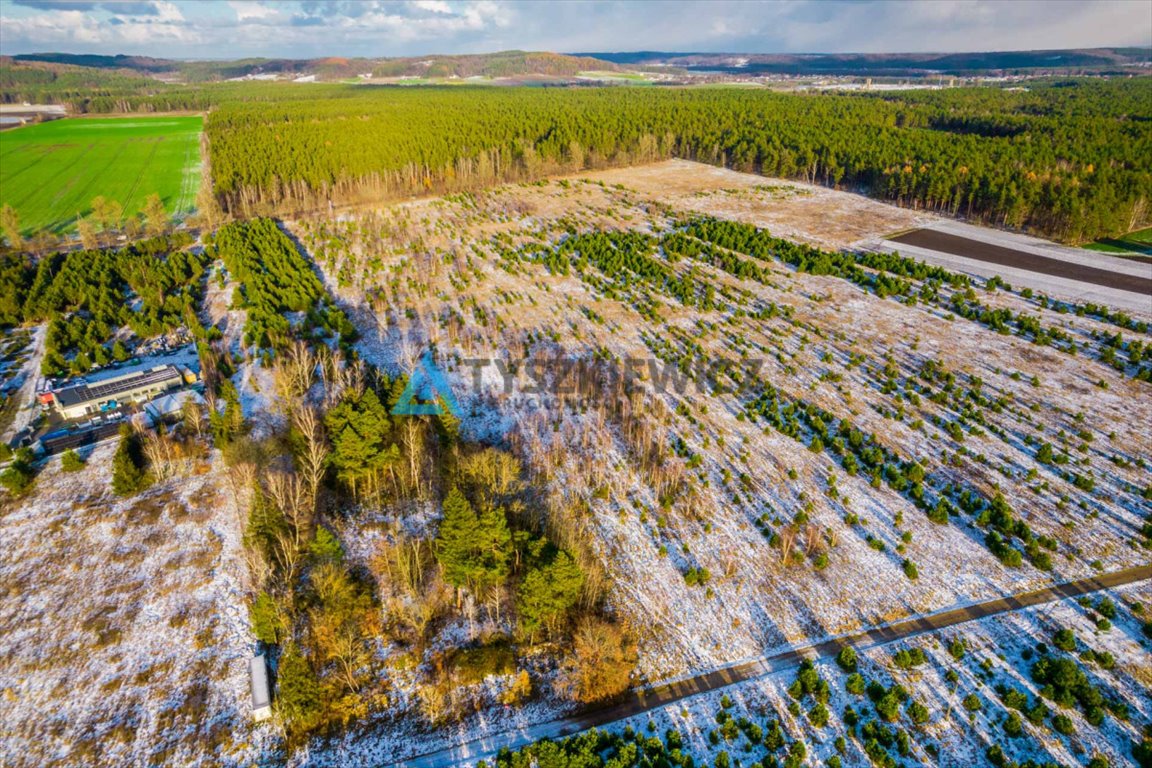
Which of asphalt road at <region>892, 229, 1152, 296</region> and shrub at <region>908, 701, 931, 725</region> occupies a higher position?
asphalt road at <region>892, 229, 1152, 296</region>

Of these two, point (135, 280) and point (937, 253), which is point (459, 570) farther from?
point (937, 253)

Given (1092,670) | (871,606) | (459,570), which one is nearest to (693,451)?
(871,606)

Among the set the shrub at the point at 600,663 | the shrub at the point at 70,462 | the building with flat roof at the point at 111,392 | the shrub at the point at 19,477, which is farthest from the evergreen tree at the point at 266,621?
the building with flat roof at the point at 111,392

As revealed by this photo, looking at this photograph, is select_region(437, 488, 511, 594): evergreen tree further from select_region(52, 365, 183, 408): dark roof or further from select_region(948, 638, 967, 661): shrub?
select_region(52, 365, 183, 408): dark roof

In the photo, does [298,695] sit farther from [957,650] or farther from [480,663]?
[957,650]

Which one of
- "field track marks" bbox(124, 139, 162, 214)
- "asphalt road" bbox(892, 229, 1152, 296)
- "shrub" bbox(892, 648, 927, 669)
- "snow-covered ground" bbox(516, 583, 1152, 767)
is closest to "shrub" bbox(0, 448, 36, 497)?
"snow-covered ground" bbox(516, 583, 1152, 767)

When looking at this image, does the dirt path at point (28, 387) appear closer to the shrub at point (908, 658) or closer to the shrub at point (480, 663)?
the shrub at point (480, 663)

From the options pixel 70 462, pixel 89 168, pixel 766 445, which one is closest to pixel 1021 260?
pixel 766 445
